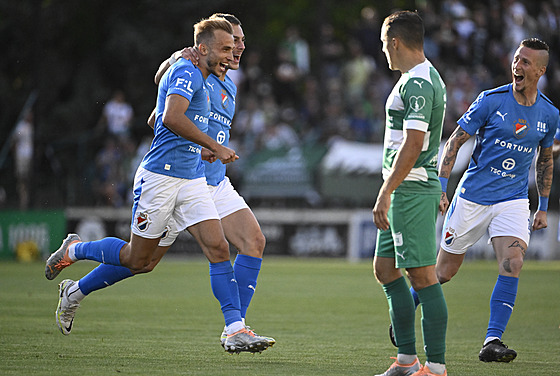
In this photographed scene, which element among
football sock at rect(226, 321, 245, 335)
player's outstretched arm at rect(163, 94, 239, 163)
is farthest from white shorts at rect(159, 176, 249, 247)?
football sock at rect(226, 321, 245, 335)

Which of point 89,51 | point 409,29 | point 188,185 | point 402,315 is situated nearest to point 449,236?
point 402,315

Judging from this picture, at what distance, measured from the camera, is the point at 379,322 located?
10.2 metres

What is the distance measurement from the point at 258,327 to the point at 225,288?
215 cm

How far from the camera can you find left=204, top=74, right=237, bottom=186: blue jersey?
27.4 ft

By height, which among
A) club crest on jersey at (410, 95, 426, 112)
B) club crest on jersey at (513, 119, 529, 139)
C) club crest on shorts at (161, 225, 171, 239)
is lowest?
club crest on shorts at (161, 225, 171, 239)

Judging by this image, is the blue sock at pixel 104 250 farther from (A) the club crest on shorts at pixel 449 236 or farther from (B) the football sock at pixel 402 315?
(A) the club crest on shorts at pixel 449 236

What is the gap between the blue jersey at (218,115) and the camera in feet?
27.4

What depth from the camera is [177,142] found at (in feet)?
24.5

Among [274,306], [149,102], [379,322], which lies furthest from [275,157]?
[379,322]

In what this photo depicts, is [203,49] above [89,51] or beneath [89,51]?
above

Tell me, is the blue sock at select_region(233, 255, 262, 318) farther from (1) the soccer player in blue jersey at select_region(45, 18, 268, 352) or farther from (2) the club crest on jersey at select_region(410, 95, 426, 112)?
(2) the club crest on jersey at select_region(410, 95, 426, 112)

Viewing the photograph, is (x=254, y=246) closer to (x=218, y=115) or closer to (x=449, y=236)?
(x=218, y=115)

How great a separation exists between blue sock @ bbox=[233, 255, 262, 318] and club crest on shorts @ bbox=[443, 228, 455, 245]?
5.47ft

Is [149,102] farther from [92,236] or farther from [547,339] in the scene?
[547,339]
